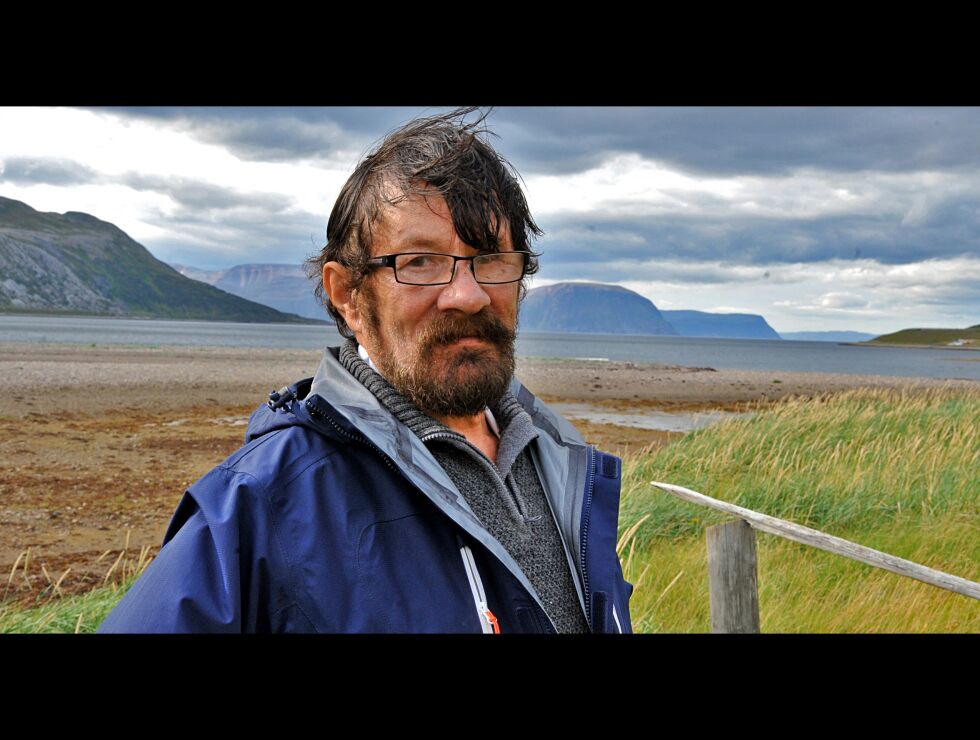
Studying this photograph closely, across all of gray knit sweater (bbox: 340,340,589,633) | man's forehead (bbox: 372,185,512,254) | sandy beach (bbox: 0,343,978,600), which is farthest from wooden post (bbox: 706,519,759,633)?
sandy beach (bbox: 0,343,978,600)

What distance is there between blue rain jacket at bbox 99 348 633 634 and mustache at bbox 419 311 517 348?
239 mm

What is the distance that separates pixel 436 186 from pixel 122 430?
1458 cm

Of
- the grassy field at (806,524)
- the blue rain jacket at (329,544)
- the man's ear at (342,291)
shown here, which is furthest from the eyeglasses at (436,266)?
the grassy field at (806,524)

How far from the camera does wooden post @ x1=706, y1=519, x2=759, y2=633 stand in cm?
301

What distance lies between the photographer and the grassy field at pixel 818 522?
14.5 ft

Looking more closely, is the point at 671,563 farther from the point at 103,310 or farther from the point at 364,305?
the point at 103,310

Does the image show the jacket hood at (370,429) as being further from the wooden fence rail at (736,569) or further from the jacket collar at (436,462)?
the wooden fence rail at (736,569)

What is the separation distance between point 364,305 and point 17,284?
6279 inches

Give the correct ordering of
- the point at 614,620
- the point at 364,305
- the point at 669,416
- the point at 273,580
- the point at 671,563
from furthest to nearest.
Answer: the point at 669,416
the point at 671,563
the point at 364,305
the point at 614,620
the point at 273,580

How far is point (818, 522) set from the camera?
20.0 feet

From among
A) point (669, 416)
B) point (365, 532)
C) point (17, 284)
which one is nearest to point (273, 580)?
point (365, 532)

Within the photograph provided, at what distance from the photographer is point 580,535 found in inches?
64.9

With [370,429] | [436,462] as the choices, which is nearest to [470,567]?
[436,462]

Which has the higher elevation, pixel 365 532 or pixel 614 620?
pixel 365 532
